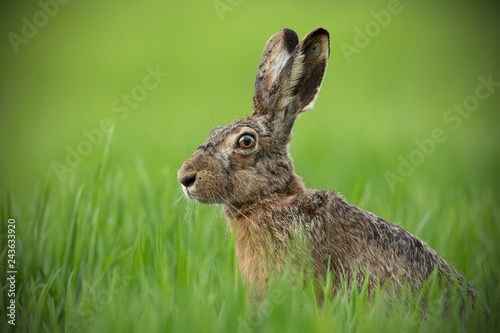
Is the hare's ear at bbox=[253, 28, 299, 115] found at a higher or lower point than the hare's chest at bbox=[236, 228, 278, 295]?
higher

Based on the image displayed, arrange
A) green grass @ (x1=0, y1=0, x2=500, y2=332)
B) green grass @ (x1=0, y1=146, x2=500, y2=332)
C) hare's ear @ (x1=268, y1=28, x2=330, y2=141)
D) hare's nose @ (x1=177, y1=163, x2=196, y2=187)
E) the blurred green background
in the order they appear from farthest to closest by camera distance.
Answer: the blurred green background
hare's ear @ (x1=268, y1=28, x2=330, y2=141)
hare's nose @ (x1=177, y1=163, x2=196, y2=187)
green grass @ (x1=0, y1=0, x2=500, y2=332)
green grass @ (x1=0, y1=146, x2=500, y2=332)

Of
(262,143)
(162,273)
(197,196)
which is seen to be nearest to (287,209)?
(262,143)

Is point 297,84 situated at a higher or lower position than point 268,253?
higher

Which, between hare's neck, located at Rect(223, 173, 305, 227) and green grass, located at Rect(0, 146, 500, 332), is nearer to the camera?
green grass, located at Rect(0, 146, 500, 332)

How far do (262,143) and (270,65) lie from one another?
0.74 meters

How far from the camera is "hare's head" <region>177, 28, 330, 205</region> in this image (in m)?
3.63

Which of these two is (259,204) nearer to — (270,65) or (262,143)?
(262,143)

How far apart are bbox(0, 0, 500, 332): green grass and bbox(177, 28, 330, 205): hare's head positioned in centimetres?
49

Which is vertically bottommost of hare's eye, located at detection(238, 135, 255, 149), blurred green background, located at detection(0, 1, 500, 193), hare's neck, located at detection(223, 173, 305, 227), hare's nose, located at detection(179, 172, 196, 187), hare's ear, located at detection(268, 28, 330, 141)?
hare's neck, located at detection(223, 173, 305, 227)

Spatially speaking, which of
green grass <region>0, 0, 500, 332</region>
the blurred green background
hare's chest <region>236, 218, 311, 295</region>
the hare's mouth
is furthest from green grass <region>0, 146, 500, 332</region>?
the blurred green background

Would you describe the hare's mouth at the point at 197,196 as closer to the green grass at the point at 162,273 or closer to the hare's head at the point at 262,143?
the hare's head at the point at 262,143

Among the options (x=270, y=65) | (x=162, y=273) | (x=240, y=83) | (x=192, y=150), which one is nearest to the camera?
(x=162, y=273)

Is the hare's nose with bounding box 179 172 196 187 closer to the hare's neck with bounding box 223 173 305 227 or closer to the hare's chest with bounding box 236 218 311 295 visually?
the hare's neck with bounding box 223 173 305 227

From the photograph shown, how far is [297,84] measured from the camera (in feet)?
12.9
